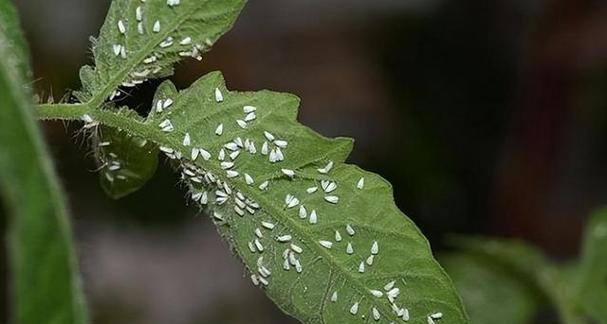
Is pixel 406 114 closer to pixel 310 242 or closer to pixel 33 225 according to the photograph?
pixel 310 242

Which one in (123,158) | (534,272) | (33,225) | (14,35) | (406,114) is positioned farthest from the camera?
(406,114)

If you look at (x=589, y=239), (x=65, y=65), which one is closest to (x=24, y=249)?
(x=589, y=239)

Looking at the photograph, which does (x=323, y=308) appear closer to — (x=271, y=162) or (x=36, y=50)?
(x=271, y=162)

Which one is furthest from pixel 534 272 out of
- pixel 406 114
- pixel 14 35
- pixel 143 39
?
pixel 406 114

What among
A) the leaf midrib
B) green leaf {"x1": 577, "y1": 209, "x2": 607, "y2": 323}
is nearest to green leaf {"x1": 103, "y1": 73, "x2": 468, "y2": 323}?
the leaf midrib

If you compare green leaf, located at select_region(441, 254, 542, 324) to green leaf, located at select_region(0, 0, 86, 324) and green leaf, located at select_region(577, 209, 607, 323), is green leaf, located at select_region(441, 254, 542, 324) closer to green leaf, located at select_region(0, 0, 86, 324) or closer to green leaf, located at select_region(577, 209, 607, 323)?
green leaf, located at select_region(577, 209, 607, 323)

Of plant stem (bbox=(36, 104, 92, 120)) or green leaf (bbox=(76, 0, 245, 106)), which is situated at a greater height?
green leaf (bbox=(76, 0, 245, 106))
